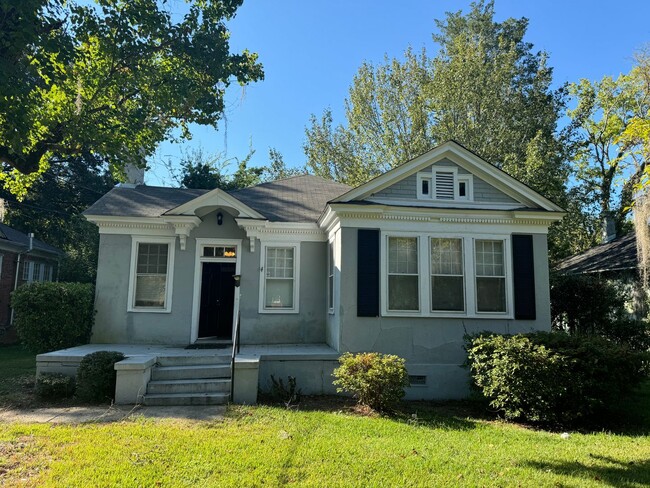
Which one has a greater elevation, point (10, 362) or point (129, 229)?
point (129, 229)

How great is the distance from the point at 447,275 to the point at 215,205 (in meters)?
5.54

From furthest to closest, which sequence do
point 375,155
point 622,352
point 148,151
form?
point 375,155 < point 148,151 < point 622,352

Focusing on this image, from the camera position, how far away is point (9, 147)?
905 cm

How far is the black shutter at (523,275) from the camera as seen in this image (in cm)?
905

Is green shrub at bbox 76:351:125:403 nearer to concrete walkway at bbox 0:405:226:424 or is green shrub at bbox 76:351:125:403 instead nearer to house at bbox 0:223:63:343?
concrete walkway at bbox 0:405:226:424

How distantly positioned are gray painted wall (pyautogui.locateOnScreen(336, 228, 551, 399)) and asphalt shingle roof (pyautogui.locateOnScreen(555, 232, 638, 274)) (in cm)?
662

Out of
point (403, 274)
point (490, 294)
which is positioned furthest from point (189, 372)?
point (490, 294)

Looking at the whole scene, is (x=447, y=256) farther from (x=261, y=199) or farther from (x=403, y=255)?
(x=261, y=199)

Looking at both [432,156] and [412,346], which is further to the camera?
[432,156]

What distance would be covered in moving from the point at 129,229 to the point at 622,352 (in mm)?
10455

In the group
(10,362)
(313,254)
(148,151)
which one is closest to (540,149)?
(313,254)

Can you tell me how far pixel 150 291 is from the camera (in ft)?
34.3

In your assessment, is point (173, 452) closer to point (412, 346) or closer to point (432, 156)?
point (412, 346)

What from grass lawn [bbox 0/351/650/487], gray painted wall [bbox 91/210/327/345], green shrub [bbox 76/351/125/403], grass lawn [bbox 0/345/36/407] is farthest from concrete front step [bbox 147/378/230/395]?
gray painted wall [bbox 91/210/327/345]
